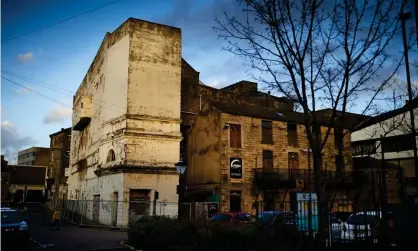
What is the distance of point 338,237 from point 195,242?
4556mm

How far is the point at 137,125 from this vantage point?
31.8 meters

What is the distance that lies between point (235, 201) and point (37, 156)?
81.5m

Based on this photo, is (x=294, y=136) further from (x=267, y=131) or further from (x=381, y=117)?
(x=381, y=117)

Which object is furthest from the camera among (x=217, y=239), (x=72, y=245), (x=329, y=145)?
(x=329, y=145)

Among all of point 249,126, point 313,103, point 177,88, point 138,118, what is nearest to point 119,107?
point 138,118

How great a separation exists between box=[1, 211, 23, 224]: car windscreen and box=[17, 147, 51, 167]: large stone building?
282 feet

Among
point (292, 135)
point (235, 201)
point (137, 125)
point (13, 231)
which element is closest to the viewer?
point (13, 231)

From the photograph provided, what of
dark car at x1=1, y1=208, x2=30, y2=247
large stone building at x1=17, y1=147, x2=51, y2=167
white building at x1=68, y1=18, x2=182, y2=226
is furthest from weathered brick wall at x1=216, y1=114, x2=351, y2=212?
large stone building at x1=17, y1=147, x2=51, y2=167

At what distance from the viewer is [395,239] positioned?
1180 centimetres

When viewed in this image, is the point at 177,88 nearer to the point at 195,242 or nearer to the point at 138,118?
the point at 138,118

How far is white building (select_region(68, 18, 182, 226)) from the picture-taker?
30719mm

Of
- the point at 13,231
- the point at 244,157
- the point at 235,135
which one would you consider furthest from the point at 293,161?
the point at 13,231

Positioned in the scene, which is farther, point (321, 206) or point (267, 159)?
point (267, 159)

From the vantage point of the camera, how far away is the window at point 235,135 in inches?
1431
